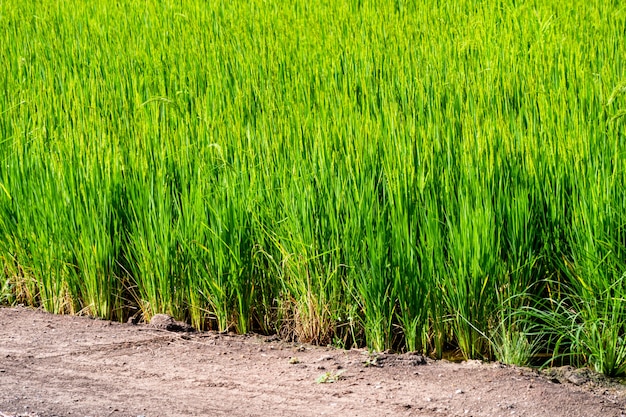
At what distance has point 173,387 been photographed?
298 centimetres

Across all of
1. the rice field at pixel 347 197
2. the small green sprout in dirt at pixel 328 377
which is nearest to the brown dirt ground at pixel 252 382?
the small green sprout in dirt at pixel 328 377

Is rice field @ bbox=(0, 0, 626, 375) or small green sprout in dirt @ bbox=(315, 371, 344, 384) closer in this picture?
small green sprout in dirt @ bbox=(315, 371, 344, 384)

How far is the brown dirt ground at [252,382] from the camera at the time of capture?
276 cm

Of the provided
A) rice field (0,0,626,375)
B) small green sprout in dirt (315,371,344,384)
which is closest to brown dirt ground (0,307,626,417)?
small green sprout in dirt (315,371,344,384)

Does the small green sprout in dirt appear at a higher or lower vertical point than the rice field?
lower

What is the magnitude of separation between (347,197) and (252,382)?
2.46ft

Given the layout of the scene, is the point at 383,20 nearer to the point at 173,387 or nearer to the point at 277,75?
the point at 277,75

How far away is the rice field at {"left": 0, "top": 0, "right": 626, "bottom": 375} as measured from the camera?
3.21 metres

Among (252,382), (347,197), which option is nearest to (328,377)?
(252,382)

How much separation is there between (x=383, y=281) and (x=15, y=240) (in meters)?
1.62

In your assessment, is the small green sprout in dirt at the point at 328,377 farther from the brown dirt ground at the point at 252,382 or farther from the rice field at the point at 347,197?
the rice field at the point at 347,197

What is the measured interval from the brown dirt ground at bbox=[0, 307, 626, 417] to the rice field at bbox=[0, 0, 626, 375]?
0.16 metres

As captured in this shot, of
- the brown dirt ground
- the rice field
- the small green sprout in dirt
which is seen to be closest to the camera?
the brown dirt ground

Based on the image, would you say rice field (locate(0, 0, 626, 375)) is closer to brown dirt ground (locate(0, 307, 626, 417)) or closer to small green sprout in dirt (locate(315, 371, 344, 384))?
brown dirt ground (locate(0, 307, 626, 417))
